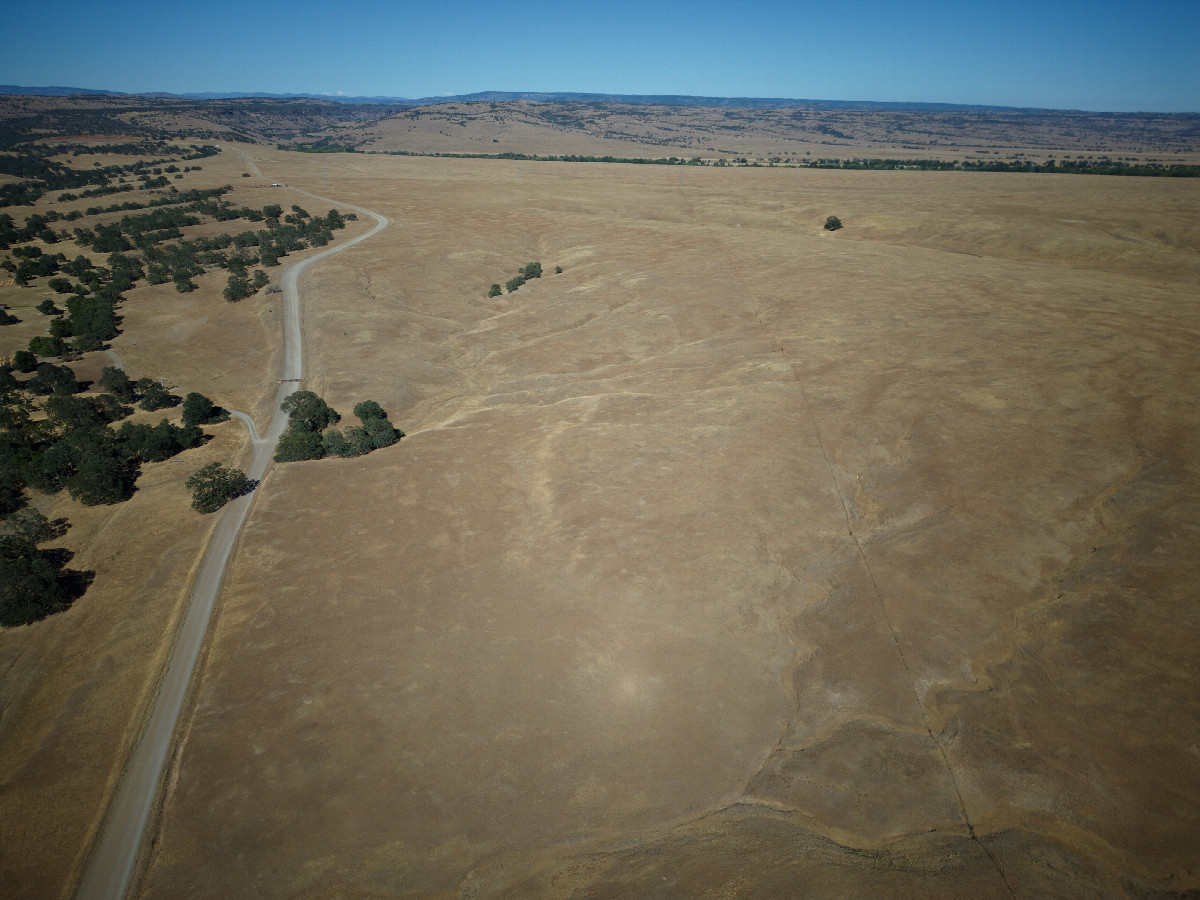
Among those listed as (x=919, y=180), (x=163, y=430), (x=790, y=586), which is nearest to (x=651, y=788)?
(x=790, y=586)

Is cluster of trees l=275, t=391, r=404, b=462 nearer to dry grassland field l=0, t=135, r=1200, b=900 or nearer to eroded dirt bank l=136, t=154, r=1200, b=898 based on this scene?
eroded dirt bank l=136, t=154, r=1200, b=898

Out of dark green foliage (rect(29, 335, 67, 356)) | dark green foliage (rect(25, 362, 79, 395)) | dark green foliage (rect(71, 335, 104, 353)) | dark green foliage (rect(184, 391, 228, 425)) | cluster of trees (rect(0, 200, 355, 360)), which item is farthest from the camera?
cluster of trees (rect(0, 200, 355, 360))

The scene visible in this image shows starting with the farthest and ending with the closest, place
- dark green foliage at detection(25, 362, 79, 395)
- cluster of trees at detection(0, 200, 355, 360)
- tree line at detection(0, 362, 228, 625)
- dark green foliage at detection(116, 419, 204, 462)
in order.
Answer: cluster of trees at detection(0, 200, 355, 360) < dark green foliage at detection(25, 362, 79, 395) < dark green foliage at detection(116, 419, 204, 462) < tree line at detection(0, 362, 228, 625)

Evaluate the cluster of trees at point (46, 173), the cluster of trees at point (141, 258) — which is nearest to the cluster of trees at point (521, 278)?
the cluster of trees at point (141, 258)

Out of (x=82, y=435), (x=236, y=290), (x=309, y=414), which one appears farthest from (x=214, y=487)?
→ (x=236, y=290)

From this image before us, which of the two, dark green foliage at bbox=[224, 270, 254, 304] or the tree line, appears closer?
the tree line

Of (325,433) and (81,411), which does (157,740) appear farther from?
(81,411)

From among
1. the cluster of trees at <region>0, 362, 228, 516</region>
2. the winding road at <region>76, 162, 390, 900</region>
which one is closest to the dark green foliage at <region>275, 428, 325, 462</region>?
the winding road at <region>76, 162, 390, 900</region>
